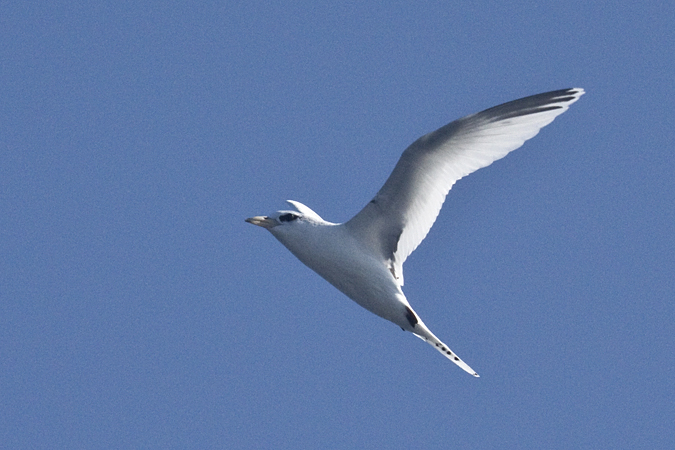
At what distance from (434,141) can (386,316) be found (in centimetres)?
255

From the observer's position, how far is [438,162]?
45.1 ft

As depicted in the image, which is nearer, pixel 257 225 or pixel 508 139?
pixel 508 139

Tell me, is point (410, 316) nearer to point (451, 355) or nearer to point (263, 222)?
point (451, 355)

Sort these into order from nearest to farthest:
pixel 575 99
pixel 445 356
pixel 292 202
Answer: pixel 575 99, pixel 445 356, pixel 292 202

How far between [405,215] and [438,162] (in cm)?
89

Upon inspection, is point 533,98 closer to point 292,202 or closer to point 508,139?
point 508,139

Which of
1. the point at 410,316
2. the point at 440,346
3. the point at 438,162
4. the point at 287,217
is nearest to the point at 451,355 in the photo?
the point at 440,346

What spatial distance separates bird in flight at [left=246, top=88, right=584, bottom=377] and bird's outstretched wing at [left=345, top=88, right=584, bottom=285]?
0.01 m

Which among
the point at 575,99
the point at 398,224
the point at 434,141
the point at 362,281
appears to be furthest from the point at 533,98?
the point at 362,281

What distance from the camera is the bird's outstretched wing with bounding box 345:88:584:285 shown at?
1352 cm

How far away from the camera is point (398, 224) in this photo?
46.3ft

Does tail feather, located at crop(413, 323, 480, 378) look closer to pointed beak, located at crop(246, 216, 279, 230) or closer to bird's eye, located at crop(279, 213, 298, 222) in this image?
bird's eye, located at crop(279, 213, 298, 222)

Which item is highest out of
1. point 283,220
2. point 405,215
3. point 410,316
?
point 283,220

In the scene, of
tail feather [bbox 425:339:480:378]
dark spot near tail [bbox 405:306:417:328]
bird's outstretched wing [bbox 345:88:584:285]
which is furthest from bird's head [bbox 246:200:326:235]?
tail feather [bbox 425:339:480:378]
